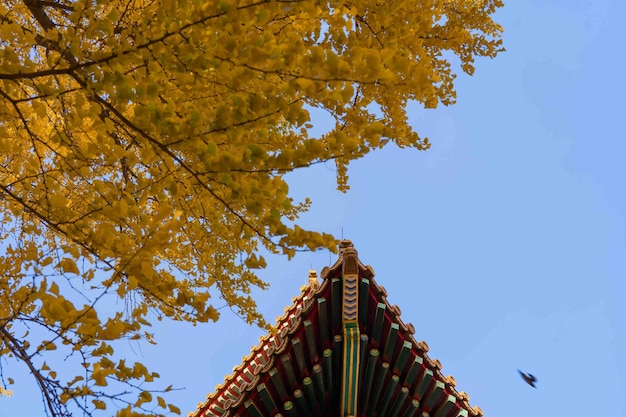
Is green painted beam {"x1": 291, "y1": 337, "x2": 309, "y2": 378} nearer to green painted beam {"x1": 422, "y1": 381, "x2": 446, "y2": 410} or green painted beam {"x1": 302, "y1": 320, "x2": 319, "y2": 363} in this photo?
green painted beam {"x1": 302, "y1": 320, "x2": 319, "y2": 363}

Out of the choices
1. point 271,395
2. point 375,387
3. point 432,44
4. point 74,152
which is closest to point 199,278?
point 271,395

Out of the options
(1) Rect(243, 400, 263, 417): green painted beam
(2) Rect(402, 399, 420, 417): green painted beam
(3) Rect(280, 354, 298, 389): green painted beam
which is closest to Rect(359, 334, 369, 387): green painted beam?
(2) Rect(402, 399, 420, 417): green painted beam

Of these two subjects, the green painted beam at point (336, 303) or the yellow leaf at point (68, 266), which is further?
the green painted beam at point (336, 303)

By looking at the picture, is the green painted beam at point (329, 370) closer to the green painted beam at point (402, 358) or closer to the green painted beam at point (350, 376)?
the green painted beam at point (350, 376)

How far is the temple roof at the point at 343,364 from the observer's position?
4.89 metres

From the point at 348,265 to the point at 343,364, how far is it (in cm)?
87

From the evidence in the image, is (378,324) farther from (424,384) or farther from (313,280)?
(313,280)

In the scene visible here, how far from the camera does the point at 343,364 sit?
4848 mm

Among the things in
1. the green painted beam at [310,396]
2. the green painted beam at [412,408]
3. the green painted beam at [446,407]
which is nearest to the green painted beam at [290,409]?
the green painted beam at [310,396]

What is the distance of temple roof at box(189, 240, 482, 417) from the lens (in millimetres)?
4895

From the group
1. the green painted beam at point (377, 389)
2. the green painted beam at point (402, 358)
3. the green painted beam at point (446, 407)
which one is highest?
the green painted beam at point (402, 358)

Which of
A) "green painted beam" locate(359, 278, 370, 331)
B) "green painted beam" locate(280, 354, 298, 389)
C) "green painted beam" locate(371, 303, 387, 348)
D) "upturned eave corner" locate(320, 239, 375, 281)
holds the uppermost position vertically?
"upturned eave corner" locate(320, 239, 375, 281)

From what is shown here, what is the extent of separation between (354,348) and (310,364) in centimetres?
47

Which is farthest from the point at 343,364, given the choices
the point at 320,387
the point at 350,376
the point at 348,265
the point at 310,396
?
the point at 348,265
